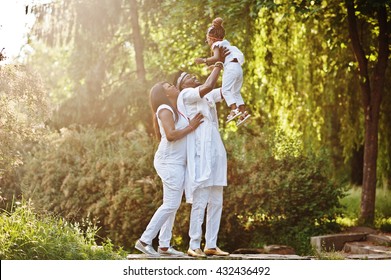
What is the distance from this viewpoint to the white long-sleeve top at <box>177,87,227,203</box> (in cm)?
705

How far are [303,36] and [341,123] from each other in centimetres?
170

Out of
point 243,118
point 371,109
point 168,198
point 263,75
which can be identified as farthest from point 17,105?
point 263,75

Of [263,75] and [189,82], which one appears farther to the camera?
[263,75]

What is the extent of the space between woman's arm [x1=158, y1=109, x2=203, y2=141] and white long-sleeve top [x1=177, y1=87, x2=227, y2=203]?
0.05 metres

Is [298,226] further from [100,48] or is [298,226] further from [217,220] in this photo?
[100,48]

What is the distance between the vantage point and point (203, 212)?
280 inches

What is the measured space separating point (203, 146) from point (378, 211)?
238 inches

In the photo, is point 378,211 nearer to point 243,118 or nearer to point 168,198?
point 243,118

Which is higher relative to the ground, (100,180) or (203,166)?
(203,166)

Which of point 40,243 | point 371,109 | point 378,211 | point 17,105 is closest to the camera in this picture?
point 40,243

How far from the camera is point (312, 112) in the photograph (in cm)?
1312

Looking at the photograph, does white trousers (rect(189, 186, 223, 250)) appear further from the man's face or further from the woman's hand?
the man's face
